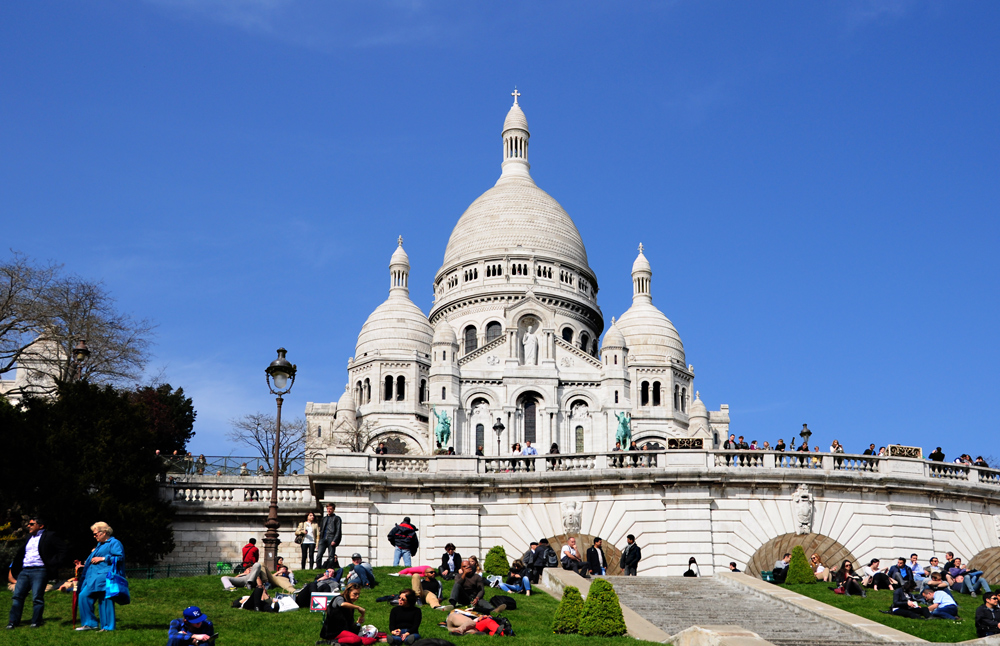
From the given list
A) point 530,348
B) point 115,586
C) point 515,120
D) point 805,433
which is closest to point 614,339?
point 530,348

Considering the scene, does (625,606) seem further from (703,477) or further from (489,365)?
(489,365)

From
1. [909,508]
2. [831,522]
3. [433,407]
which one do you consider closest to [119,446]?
[831,522]

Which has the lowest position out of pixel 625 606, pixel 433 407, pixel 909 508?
pixel 625 606

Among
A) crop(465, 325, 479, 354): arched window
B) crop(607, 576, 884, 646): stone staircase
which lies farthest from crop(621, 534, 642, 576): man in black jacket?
crop(465, 325, 479, 354): arched window

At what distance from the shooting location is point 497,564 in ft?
84.8

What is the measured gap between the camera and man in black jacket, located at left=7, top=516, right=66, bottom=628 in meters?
17.5

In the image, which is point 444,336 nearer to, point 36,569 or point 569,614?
point 569,614

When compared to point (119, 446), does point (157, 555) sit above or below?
below

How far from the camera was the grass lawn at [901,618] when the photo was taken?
68.8ft

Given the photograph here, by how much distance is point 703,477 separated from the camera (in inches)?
1192

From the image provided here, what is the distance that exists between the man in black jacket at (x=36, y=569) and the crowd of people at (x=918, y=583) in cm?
1500

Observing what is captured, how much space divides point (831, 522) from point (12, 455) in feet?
66.5

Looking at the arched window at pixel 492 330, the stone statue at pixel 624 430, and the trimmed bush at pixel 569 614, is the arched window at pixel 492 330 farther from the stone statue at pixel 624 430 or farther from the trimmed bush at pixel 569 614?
the trimmed bush at pixel 569 614

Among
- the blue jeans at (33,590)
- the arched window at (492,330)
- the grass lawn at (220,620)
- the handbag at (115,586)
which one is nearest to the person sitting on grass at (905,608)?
the grass lawn at (220,620)
